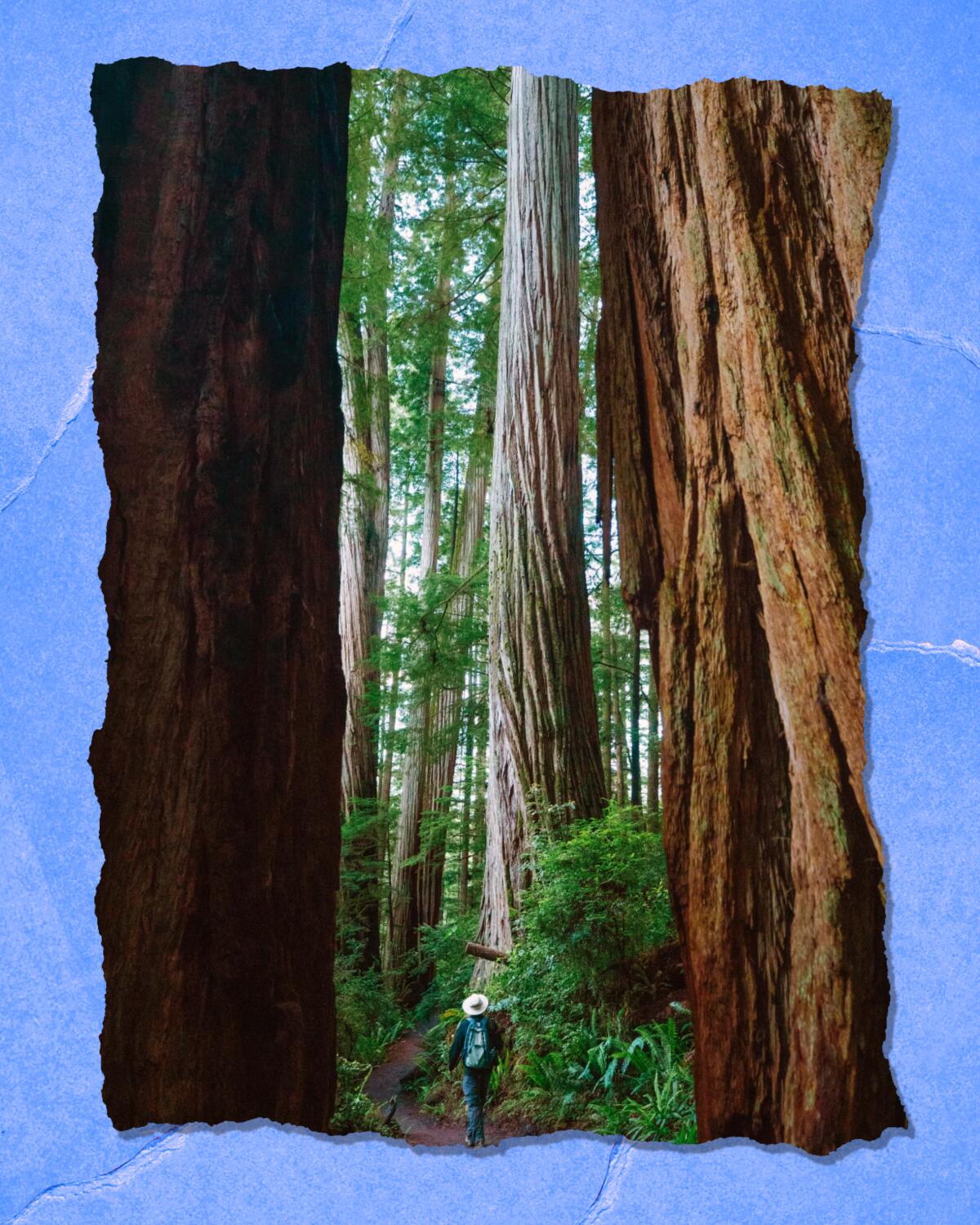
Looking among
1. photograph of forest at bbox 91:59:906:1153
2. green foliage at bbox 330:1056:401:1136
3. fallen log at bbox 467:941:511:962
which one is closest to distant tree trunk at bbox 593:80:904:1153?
photograph of forest at bbox 91:59:906:1153

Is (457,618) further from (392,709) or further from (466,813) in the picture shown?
(466,813)

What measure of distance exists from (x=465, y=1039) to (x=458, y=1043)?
0.5 inches

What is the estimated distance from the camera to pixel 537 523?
85.8 inches

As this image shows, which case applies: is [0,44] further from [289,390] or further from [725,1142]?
[725,1142]

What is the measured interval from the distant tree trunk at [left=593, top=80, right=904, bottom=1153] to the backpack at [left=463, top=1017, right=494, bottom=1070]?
378 millimetres

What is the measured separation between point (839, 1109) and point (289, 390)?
1.69 metres

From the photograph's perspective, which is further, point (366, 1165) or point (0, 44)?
point (0, 44)

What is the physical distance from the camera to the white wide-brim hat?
1.71 meters

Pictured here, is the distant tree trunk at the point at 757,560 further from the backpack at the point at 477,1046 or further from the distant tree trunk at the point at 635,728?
the backpack at the point at 477,1046

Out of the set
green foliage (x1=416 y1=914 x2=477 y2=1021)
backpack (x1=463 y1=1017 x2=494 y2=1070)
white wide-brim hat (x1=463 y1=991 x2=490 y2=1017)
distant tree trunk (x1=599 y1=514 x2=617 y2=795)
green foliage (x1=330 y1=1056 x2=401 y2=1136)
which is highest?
distant tree trunk (x1=599 y1=514 x2=617 y2=795)

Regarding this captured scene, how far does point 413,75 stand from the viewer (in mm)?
1988

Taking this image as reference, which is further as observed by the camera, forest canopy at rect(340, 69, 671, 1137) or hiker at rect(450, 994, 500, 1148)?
forest canopy at rect(340, 69, 671, 1137)

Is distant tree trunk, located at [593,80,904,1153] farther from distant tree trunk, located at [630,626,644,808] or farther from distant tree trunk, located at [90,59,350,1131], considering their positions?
distant tree trunk, located at [90,59,350,1131]

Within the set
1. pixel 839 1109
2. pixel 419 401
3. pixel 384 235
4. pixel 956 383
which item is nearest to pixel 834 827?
pixel 839 1109
